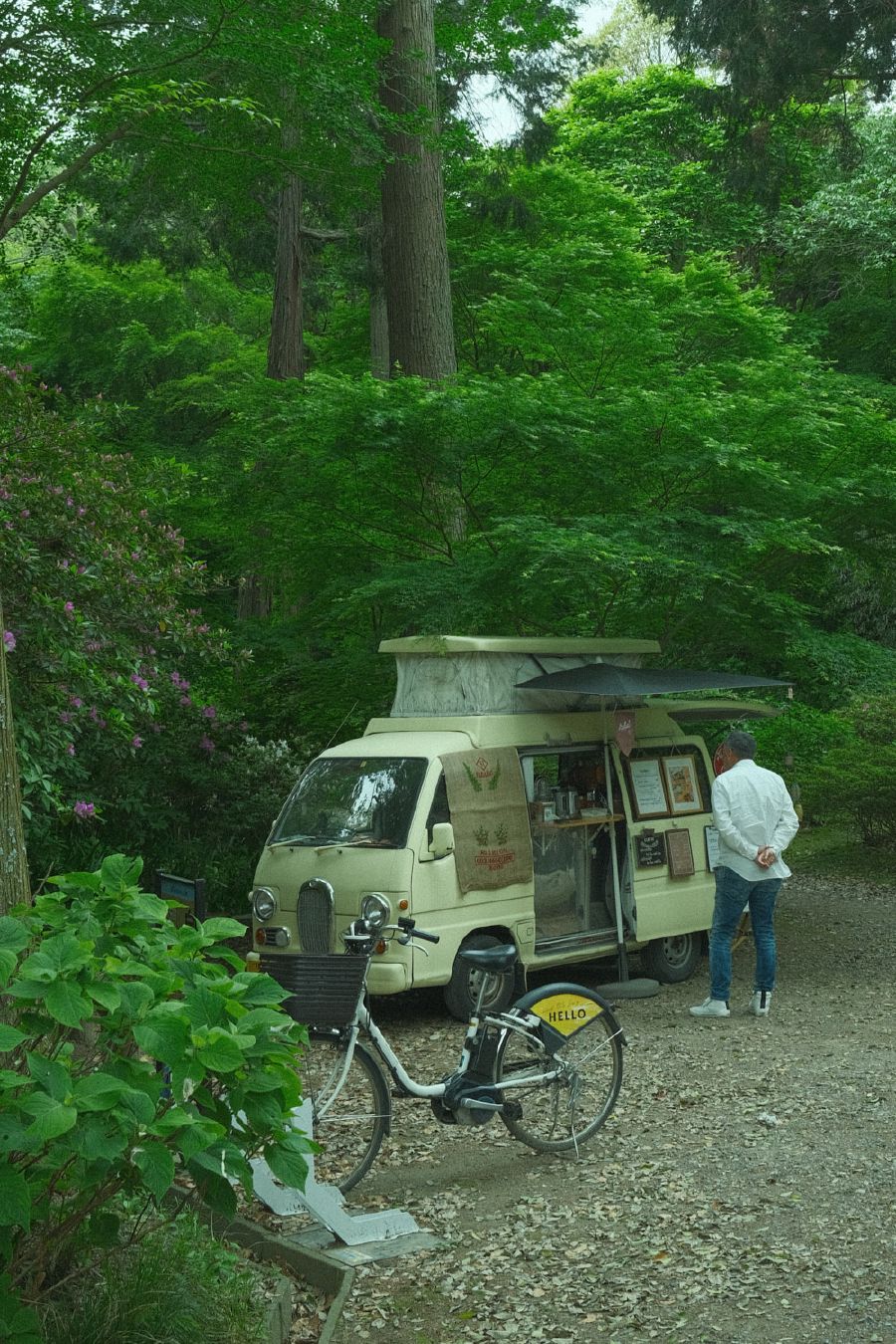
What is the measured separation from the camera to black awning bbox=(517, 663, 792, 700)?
32.4ft

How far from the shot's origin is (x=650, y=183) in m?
28.5

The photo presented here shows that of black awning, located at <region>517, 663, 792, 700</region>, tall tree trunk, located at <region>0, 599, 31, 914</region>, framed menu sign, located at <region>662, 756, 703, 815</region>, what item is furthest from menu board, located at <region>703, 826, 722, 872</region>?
tall tree trunk, located at <region>0, 599, 31, 914</region>

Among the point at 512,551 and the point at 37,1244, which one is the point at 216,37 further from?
the point at 37,1244

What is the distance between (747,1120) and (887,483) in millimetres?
6333

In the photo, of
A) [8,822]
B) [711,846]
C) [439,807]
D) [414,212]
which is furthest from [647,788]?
[414,212]

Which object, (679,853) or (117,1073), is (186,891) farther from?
(679,853)

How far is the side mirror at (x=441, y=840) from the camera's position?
9.02 meters

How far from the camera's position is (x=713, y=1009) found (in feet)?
31.0

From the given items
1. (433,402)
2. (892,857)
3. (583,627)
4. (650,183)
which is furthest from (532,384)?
(650,183)

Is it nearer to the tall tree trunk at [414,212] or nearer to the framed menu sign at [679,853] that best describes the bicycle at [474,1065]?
the framed menu sign at [679,853]

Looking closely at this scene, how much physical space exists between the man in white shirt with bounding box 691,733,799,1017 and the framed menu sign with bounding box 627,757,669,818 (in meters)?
1.49

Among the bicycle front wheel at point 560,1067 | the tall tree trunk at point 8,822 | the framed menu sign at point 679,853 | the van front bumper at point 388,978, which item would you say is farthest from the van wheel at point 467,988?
the tall tree trunk at point 8,822

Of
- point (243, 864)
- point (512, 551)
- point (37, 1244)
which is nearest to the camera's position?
point (37, 1244)

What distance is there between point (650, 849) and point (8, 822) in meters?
6.84
